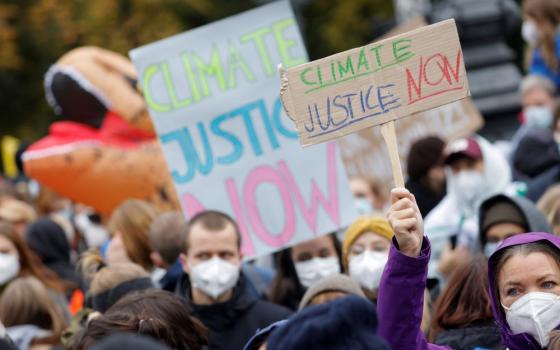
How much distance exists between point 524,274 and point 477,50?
793cm

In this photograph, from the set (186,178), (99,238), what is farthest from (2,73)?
(186,178)

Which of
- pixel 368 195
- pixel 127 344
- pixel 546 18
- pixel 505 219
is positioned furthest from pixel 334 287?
pixel 546 18

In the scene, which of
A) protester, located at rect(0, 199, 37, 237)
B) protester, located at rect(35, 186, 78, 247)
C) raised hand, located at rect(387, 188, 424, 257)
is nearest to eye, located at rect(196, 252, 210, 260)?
raised hand, located at rect(387, 188, 424, 257)

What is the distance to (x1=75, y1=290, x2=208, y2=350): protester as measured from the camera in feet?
13.2

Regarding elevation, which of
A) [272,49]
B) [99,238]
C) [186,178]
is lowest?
[99,238]

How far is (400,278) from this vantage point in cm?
339

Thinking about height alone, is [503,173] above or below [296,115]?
below

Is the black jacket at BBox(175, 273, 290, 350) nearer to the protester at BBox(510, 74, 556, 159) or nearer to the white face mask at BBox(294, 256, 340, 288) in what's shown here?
the white face mask at BBox(294, 256, 340, 288)

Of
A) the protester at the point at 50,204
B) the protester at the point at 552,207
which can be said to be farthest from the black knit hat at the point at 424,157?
the protester at the point at 50,204

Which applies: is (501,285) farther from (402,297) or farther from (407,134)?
(407,134)

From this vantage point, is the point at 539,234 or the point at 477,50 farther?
the point at 477,50

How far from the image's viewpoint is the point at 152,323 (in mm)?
4082

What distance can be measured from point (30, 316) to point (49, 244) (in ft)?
6.45

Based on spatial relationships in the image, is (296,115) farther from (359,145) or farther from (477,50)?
(477,50)
